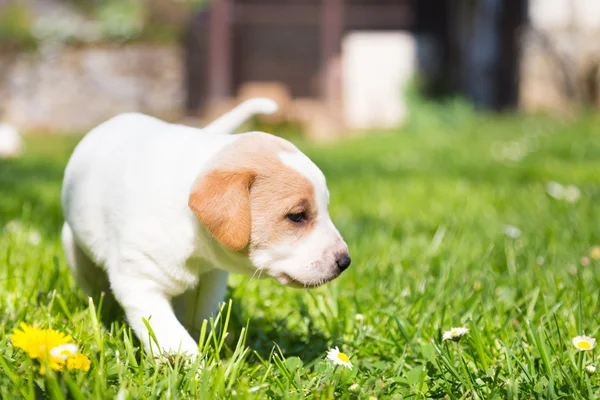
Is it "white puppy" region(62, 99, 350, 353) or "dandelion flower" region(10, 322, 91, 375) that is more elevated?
"white puppy" region(62, 99, 350, 353)

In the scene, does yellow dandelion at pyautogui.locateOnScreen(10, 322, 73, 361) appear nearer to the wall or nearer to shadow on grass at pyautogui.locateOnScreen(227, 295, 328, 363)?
shadow on grass at pyautogui.locateOnScreen(227, 295, 328, 363)

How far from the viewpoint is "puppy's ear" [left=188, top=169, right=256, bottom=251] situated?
1.78 metres

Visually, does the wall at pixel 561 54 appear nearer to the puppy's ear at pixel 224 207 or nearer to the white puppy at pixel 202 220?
the white puppy at pixel 202 220

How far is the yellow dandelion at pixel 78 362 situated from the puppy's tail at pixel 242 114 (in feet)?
3.02

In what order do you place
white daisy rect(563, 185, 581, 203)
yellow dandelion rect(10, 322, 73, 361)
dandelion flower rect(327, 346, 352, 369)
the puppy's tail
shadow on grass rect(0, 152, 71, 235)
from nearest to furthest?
1. yellow dandelion rect(10, 322, 73, 361)
2. dandelion flower rect(327, 346, 352, 369)
3. the puppy's tail
4. shadow on grass rect(0, 152, 71, 235)
5. white daisy rect(563, 185, 581, 203)

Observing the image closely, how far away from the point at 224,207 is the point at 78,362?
487 millimetres

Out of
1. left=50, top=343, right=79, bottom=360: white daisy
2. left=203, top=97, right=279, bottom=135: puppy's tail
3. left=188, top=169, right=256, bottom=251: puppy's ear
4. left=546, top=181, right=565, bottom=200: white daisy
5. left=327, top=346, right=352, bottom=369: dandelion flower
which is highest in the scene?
left=203, top=97, right=279, bottom=135: puppy's tail

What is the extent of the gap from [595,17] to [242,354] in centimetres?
1022

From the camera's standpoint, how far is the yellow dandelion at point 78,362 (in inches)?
63.6

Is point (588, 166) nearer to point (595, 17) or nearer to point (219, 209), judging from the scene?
point (219, 209)

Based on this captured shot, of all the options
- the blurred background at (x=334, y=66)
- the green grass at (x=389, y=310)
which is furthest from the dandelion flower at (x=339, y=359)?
the blurred background at (x=334, y=66)

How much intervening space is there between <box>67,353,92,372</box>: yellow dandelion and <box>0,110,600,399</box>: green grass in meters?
0.03

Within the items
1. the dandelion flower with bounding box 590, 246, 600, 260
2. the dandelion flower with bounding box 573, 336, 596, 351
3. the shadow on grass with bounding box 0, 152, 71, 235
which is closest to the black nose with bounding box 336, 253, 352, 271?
the dandelion flower with bounding box 573, 336, 596, 351

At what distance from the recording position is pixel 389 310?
2.33 m
